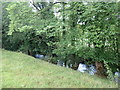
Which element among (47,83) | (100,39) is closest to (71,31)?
(100,39)

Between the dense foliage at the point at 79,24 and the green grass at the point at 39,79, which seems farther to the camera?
the dense foliage at the point at 79,24

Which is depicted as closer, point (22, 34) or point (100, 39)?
point (100, 39)

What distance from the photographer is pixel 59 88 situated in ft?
8.38

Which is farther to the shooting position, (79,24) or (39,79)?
(79,24)

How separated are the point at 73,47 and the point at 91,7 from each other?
1119 mm

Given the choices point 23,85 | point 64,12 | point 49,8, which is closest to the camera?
point 23,85

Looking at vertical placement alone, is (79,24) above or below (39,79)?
above

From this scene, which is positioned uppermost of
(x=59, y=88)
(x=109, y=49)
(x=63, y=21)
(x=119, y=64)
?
(x=63, y=21)

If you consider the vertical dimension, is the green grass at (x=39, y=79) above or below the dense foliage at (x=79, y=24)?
below

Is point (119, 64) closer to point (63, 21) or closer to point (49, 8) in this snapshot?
point (63, 21)

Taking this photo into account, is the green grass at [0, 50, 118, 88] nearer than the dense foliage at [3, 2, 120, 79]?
Yes

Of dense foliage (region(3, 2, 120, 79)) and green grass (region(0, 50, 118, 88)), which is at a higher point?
dense foliage (region(3, 2, 120, 79))

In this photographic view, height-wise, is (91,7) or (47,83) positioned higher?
(91,7)

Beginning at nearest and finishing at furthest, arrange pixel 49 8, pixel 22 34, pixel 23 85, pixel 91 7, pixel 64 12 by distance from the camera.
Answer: pixel 23 85
pixel 91 7
pixel 64 12
pixel 49 8
pixel 22 34
